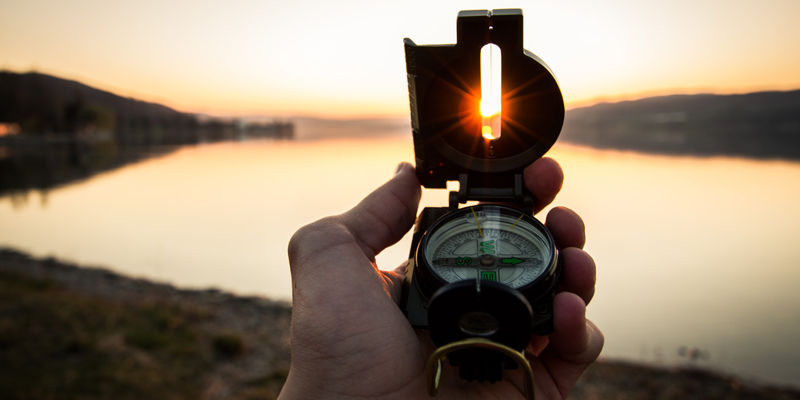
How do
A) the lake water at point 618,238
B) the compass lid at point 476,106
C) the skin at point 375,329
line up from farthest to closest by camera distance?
the lake water at point 618,238, the compass lid at point 476,106, the skin at point 375,329

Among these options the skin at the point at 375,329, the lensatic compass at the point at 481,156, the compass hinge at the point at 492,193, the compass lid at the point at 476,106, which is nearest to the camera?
the skin at the point at 375,329

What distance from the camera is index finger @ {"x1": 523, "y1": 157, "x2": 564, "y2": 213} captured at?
5.95ft

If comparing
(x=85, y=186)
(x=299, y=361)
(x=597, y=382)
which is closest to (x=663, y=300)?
(x=597, y=382)

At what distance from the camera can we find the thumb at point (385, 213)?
6.09ft

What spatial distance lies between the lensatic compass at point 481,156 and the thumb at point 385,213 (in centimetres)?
10

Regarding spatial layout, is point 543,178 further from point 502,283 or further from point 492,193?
point 502,283

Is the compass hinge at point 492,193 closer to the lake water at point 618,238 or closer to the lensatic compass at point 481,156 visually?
the lensatic compass at point 481,156

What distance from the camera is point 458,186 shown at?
187 centimetres

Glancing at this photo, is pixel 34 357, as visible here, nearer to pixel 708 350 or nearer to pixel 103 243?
pixel 708 350

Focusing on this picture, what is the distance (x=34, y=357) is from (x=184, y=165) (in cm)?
2713

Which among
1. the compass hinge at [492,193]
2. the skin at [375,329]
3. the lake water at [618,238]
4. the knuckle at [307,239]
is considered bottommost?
the lake water at [618,238]

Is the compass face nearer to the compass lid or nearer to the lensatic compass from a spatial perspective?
the lensatic compass

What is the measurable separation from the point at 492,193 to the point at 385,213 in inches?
17.4

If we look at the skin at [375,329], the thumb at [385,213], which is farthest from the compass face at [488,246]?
the thumb at [385,213]
